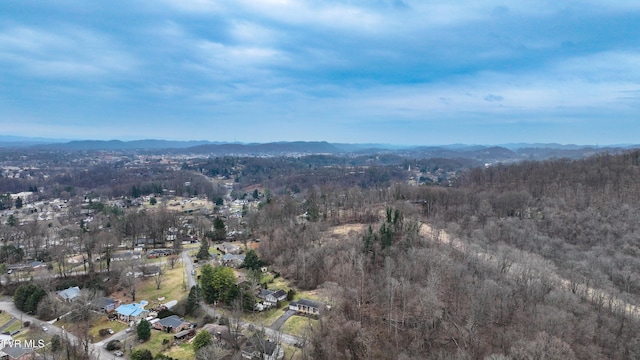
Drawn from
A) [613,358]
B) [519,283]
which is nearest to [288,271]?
[519,283]

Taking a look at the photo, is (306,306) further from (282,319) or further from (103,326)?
(103,326)

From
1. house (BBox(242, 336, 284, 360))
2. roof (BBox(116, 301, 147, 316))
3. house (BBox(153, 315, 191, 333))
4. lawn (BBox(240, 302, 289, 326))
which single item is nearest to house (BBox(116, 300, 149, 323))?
roof (BBox(116, 301, 147, 316))

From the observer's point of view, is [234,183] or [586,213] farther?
[234,183]

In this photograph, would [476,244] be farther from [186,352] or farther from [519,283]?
[186,352]

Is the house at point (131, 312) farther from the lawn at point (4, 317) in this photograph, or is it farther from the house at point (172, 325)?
the lawn at point (4, 317)

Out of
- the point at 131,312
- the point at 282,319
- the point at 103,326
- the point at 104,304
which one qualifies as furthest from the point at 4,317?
the point at 282,319

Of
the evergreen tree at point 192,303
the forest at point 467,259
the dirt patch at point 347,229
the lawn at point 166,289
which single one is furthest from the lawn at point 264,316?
the dirt patch at point 347,229

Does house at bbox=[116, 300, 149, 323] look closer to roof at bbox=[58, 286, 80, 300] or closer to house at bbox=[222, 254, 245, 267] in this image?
roof at bbox=[58, 286, 80, 300]
